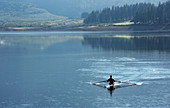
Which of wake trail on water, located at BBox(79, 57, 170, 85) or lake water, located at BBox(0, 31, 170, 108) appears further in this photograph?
wake trail on water, located at BBox(79, 57, 170, 85)

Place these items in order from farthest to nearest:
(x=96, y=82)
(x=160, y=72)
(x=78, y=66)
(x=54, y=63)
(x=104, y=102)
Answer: (x=54, y=63)
(x=78, y=66)
(x=160, y=72)
(x=96, y=82)
(x=104, y=102)

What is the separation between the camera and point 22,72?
48656 millimetres

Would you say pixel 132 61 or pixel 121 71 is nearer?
pixel 121 71

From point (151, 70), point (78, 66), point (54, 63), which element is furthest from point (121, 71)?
point (54, 63)

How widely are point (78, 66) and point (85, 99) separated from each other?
65.7 ft

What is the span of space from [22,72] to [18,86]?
9.55 metres

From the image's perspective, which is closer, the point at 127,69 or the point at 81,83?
the point at 81,83

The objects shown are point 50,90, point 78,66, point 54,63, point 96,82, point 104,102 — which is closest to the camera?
point 104,102

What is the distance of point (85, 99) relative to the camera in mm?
33375

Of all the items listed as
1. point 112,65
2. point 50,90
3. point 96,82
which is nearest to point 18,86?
point 50,90

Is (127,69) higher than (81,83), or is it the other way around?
(81,83)

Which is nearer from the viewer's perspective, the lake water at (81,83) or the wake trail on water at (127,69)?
the lake water at (81,83)

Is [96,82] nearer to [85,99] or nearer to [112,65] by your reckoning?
[85,99]

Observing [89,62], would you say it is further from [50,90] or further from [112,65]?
[50,90]
